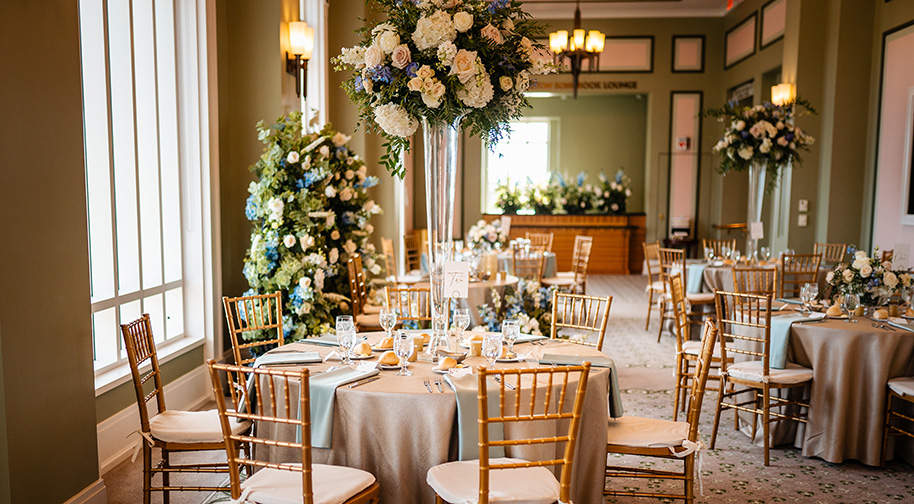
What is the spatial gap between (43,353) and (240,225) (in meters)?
2.67

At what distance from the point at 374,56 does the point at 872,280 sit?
349 centimetres

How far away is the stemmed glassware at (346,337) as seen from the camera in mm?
2986

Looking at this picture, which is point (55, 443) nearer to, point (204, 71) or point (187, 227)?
point (187, 227)

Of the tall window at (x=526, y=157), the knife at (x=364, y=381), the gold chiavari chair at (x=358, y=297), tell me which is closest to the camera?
the knife at (x=364, y=381)

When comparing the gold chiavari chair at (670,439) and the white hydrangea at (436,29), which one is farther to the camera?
the gold chiavari chair at (670,439)

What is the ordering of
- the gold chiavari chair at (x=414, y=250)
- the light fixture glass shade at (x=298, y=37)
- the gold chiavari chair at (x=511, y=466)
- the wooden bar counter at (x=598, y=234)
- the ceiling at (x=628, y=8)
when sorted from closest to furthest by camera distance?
the gold chiavari chair at (x=511, y=466), the light fixture glass shade at (x=298, y=37), the gold chiavari chair at (x=414, y=250), the ceiling at (x=628, y=8), the wooden bar counter at (x=598, y=234)

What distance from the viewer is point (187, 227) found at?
15.7 ft

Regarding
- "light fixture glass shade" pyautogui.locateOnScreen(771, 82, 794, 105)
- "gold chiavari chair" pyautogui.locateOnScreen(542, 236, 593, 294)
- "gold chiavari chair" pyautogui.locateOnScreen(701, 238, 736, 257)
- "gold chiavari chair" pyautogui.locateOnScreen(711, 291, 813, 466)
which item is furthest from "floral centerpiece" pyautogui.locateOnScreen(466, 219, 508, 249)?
"light fixture glass shade" pyautogui.locateOnScreen(771, 82, 794, 105)

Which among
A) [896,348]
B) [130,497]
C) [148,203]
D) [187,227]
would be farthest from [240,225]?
[896,348]

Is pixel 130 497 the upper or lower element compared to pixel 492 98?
lower

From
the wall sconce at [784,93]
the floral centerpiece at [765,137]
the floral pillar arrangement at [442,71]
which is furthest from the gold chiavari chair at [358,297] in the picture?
the wall sconce at [784,93]

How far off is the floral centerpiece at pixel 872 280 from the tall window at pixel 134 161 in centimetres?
448

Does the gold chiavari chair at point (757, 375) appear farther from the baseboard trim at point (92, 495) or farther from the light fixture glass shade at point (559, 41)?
the light fixture glass shade at point (559, 41)

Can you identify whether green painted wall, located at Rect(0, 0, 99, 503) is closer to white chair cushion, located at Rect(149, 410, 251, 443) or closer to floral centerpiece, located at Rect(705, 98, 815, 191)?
white chair cushion, located at Rect(149, 410, 251, 443)
